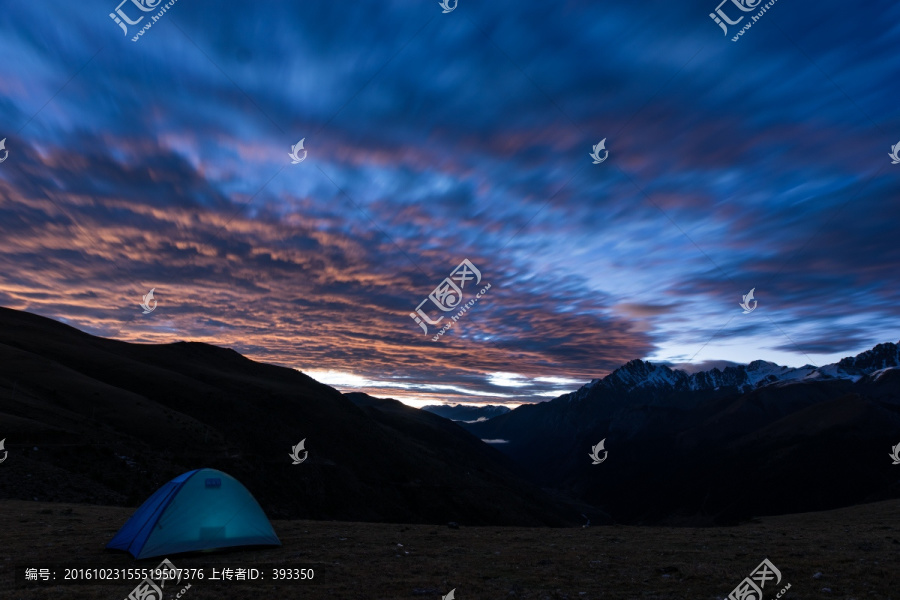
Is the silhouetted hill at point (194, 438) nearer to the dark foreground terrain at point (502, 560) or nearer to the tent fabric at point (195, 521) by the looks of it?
the dark foreground terrain at point (502, 560)

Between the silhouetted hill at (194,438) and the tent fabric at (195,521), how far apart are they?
23672 mm

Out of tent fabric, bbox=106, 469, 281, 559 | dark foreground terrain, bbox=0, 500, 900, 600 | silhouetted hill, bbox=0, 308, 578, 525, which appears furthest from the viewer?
silhouetted hill, bbox=0, 308, 578, 525

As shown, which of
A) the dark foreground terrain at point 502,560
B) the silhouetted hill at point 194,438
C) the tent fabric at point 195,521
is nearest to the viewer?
the dark foreground terrain at point 502,560

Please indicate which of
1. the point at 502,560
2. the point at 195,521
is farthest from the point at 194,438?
the point at 502,560

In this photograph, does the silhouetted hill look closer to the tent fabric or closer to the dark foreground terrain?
the dark foreground terrain

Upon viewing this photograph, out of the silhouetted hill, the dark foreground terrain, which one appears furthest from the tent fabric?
the silhouetted hill

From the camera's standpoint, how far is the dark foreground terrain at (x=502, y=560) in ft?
40.1

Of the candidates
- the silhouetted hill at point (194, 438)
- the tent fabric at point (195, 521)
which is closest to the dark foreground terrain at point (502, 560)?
the tent fabric at point (195, 521)

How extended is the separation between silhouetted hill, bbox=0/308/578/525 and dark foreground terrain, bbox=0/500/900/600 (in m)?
17.6

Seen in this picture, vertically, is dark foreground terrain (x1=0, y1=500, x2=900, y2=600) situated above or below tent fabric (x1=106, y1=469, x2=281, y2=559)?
below

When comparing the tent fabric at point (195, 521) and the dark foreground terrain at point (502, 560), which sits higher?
the tent fabric at point (195, 521)

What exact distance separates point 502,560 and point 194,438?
58422 millimetres

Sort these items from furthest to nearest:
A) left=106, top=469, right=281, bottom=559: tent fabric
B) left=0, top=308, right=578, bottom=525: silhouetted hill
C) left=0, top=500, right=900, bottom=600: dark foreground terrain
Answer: left=0, top=308, right=578, bottom=525: silhouetted hill < left=106, top=469, right=281, bottom=559: tent fabric < left=0, top=500, right=900, bottom=600: dark foreground terrain

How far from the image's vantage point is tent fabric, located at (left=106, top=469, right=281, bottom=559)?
15914 millimetres
